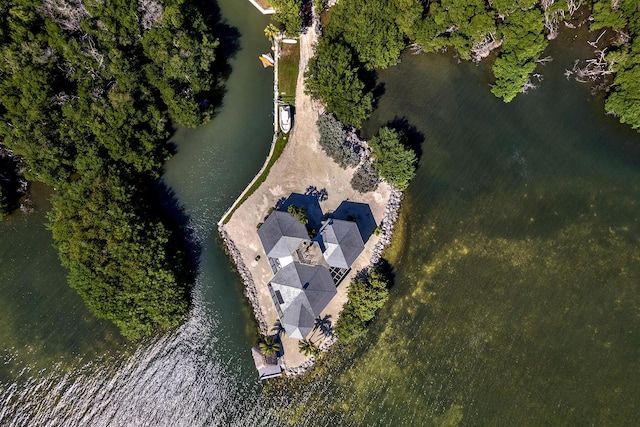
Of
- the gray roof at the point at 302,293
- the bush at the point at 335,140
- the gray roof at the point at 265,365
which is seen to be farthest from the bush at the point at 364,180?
the gray roof at the point at 265,365

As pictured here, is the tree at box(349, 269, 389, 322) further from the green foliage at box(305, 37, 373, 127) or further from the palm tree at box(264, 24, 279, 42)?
the palm tree at box(264, 24, 279, 42)

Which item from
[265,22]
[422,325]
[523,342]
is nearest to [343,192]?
[422,325]

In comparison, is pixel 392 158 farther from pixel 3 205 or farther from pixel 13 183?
pixel 3 205

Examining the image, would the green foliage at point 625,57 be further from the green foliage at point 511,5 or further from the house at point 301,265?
the house at point 301,265

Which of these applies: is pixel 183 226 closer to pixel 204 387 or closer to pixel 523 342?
pixel 204 387

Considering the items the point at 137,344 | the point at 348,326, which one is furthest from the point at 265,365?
the point at 137,344

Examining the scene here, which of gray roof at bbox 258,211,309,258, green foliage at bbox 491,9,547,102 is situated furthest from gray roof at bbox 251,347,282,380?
green foliage at bbox 491,9,547,102
